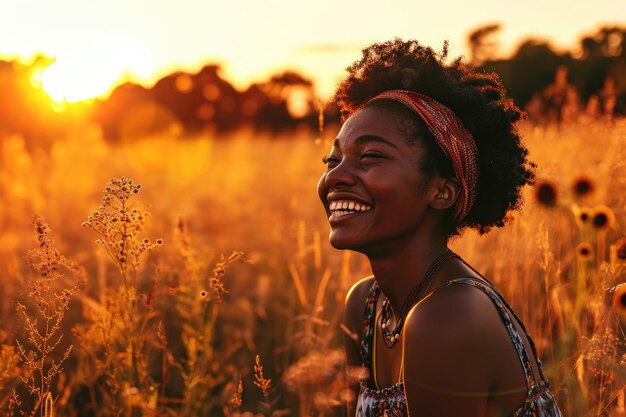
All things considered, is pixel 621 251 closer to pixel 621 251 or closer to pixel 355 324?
pixel 621 251

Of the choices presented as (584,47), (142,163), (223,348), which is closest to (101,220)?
(223,348)

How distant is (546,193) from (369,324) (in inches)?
65.5

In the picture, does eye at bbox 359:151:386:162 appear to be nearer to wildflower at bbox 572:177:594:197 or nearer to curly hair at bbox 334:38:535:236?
curly hair at bbox 334:38:535:236

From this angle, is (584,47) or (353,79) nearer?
(353,79)

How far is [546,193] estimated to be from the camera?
3625 mm

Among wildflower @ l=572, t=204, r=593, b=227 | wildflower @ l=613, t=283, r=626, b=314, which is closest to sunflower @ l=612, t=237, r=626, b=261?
wildflower @ l=613, t=283, r=626, b=314

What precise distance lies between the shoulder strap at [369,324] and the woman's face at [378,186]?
0.41 m

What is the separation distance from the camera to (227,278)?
5242mm

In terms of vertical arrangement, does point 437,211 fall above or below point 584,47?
below

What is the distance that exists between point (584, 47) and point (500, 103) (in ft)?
75.7

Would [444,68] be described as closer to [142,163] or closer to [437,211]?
[437,211]

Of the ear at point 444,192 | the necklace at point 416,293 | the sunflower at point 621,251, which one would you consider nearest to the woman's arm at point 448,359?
the necklace at point 416,293

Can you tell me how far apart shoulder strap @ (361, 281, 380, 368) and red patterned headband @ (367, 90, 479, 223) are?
45cm

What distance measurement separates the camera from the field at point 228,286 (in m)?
2.26
